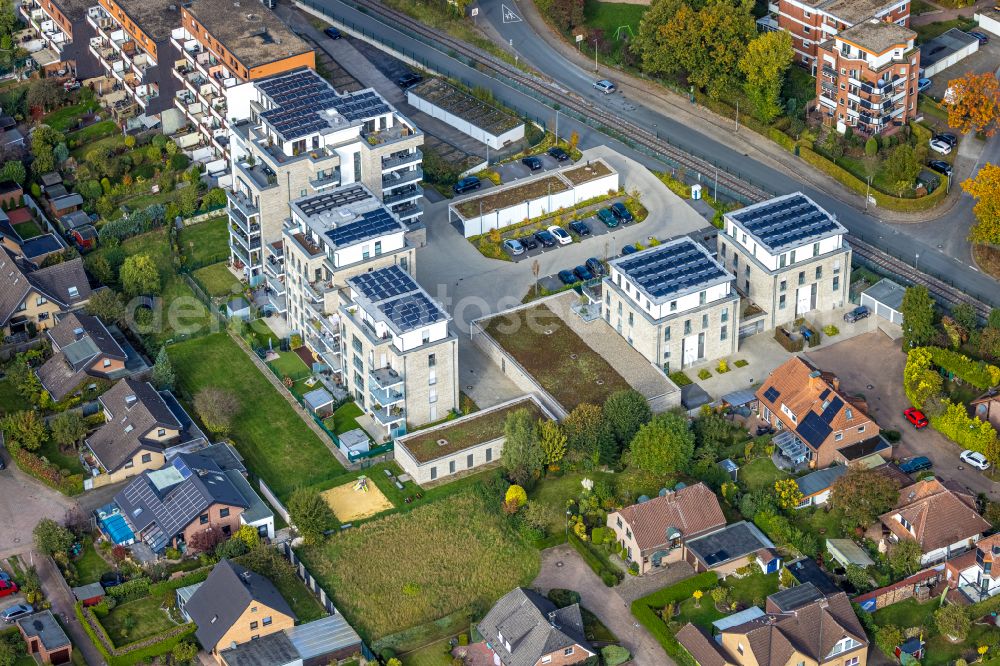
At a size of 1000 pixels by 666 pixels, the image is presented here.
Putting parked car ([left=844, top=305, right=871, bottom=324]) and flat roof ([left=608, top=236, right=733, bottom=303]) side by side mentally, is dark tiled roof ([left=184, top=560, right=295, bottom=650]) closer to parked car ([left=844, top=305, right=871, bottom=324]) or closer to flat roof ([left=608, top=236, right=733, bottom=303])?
flat roof ([left=608, top=236, right=733, bottom=303])

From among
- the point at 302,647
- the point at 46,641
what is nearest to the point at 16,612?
the point at 46,641

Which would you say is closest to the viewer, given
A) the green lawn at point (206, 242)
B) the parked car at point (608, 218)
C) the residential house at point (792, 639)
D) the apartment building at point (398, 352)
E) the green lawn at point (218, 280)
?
the residential house at point (792, 639)

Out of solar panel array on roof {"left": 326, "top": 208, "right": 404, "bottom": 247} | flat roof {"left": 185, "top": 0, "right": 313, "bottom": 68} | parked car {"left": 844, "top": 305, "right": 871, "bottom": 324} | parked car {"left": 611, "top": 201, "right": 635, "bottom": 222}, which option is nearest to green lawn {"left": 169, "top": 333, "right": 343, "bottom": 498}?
solar panel array on roof {"left": 326, "top": 208, "right": 404, "bottom": 247}

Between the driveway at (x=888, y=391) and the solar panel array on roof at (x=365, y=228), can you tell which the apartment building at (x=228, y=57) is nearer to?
the solar panel array on roof at (x=365, y=228)

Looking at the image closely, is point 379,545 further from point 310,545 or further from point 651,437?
point 651,437

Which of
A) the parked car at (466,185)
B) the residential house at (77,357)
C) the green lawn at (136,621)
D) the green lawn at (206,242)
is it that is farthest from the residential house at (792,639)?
the green lawn at (206,242)

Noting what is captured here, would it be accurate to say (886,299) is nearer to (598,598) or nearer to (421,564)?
(598,598)

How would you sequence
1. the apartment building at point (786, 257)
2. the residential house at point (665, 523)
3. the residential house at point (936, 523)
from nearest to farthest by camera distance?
1. the residential house at point (936, 523)
2. the residential house at point (665, 523)
3. the apartment building at point (786, 257)
